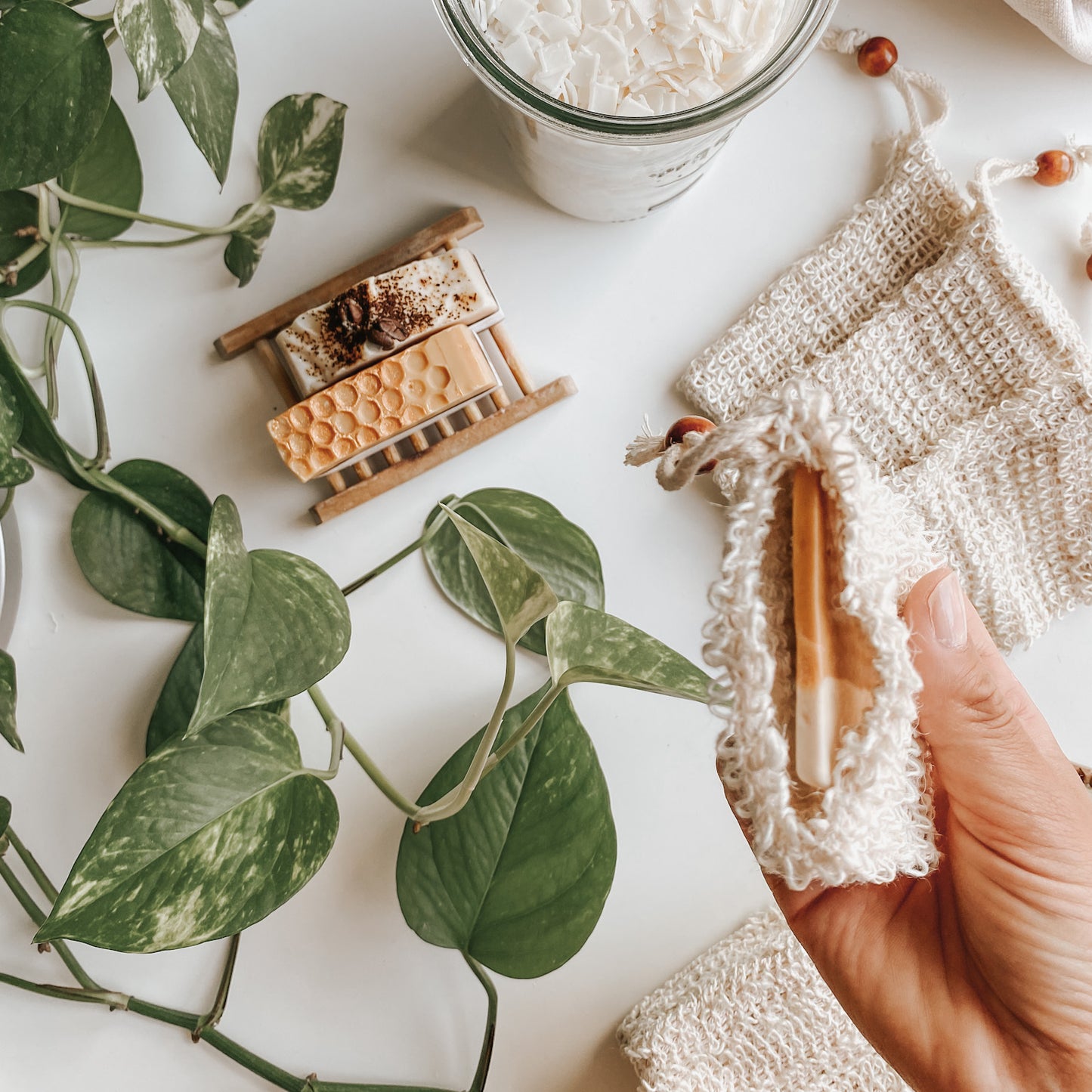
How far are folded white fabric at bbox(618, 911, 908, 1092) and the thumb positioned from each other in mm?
247

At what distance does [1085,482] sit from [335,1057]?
0.64m

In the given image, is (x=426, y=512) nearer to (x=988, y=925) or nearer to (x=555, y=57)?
(x=555, y=57)

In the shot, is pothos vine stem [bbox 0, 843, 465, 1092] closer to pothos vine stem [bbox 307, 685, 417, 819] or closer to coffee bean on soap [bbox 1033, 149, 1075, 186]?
pothos vine stem [bbox 307, 685, 417, 819]

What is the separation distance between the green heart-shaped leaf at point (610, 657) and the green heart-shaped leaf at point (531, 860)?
13cm

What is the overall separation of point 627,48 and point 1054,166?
1.10 ft

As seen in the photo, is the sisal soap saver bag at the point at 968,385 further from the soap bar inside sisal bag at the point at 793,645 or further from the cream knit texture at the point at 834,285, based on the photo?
the soap bar inside sisal bag at the point at 793,645

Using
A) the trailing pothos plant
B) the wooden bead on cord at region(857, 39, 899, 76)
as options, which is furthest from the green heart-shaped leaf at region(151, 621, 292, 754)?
the wooden bead on cord at region(857, 39, 899, 76)

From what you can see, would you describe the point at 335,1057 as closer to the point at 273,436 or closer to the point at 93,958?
the point at 93,958

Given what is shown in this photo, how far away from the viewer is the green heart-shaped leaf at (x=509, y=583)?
0.37m

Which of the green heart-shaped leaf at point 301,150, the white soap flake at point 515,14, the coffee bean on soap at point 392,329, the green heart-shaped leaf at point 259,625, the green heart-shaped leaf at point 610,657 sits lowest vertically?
the green heart-shaped leaf at point 610,657

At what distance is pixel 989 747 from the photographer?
38 cm

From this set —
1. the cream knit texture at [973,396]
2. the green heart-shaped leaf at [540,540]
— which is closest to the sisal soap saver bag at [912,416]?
the cream knit texture at [973,396]

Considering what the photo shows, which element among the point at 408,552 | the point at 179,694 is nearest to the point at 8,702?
the point at 179,694

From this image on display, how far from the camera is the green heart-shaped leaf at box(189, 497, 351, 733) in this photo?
0.38m
